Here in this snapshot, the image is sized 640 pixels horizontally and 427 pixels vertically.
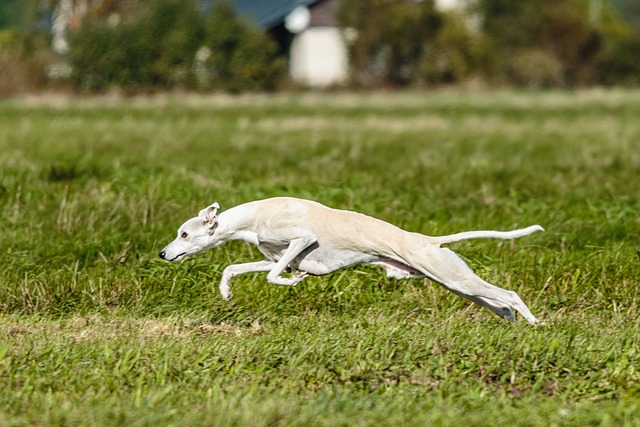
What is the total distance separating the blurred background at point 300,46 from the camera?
37.8m

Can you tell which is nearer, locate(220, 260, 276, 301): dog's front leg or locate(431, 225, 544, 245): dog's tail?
locate(431, 225, 544, 245): dog's tail

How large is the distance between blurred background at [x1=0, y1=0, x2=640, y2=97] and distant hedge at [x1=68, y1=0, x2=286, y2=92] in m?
0.04

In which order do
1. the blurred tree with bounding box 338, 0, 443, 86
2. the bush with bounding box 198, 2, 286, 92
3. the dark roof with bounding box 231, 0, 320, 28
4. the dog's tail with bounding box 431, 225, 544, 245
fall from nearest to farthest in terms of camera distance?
the dog's tail with bounding box 431, 225, 544, 245, the bush with bounding box 198, 2, 286, 92, the blurred tree with bounding box 338, 0, 443, 86, the dark roof with bounding box 231, 0, 320, 28

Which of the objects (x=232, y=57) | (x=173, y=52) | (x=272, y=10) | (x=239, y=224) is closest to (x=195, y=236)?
(x=239, y=224)

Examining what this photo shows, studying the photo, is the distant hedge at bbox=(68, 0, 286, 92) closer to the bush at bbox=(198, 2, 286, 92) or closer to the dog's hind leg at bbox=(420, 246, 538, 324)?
the bush at bbox=(198, 2, 286, 92)

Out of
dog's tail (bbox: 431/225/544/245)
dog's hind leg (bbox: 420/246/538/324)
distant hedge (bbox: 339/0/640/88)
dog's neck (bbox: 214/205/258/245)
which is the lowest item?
distant hedge (bbox: 339/0/640/88)

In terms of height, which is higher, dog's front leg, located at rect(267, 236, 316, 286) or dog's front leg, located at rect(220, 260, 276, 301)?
dog's front leg, located at rect(267, 236, 316, 286)

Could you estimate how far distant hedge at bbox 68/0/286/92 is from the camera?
37.6m

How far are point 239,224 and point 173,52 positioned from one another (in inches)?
1287

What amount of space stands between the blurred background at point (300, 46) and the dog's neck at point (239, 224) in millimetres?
30916

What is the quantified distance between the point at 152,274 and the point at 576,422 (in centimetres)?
356

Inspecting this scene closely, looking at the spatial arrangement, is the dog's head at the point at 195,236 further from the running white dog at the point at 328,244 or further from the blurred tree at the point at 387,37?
the blurred tree at the point at 387,37

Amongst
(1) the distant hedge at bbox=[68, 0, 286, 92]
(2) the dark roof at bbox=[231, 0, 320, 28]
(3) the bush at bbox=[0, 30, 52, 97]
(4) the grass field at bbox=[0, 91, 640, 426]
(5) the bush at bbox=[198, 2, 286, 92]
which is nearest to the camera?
(4) the grass field at bbox=[0, 91, 640, 426]

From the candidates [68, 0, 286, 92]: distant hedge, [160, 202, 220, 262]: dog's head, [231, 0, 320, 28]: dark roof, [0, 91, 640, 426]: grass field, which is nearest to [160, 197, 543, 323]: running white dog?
[160, 202, 220, 262]: dog's head
